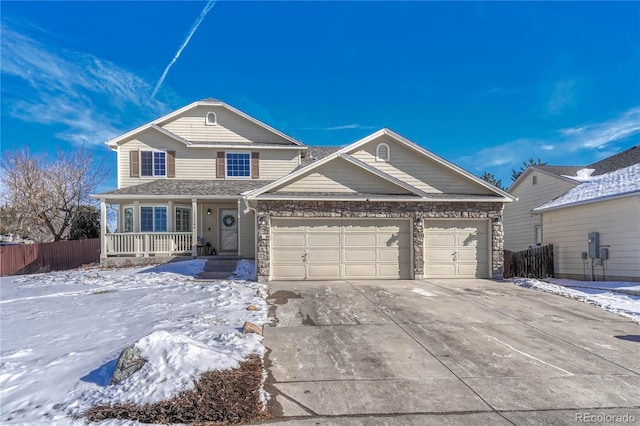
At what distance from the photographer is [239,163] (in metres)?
19.0

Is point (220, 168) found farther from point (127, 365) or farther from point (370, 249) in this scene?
point (127, 365)

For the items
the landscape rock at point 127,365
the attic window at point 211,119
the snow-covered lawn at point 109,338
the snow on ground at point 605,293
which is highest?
the attic window at point 211,119

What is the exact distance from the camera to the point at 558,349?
617 centimetres

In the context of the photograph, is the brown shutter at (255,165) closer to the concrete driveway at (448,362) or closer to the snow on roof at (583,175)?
the concrete driveway at (448,362)

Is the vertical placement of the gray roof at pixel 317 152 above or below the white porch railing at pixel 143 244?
above

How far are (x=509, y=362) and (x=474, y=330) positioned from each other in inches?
61.2

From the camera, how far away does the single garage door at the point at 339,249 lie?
12508mm

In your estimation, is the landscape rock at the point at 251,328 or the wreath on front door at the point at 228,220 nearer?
the landscape rock at the point at 251,328

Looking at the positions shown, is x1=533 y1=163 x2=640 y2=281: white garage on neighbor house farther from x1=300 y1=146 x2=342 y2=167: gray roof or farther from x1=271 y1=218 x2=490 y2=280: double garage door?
x1=300 y1=146 x2=342 y2=167: gray roof

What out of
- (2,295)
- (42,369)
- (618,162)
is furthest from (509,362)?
(618,162)

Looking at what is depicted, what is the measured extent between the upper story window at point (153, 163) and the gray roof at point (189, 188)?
0.49 meters

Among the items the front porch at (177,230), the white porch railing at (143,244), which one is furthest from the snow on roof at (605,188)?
the white porch railing at (143,244)

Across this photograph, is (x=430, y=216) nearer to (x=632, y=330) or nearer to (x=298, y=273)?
(x=298, y=273)

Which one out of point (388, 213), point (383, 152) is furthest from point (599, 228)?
point (383, 152)
